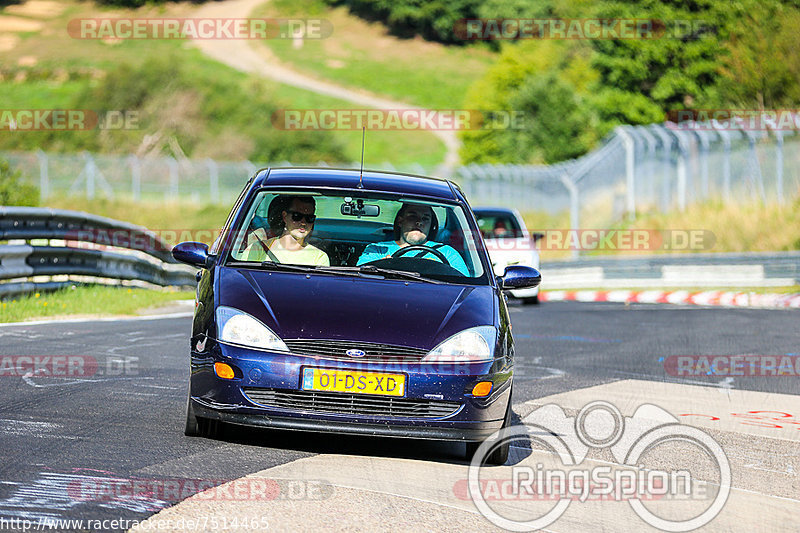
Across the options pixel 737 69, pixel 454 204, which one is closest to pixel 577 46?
pixel 737 69

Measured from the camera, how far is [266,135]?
235 feet

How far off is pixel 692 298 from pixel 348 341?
16.7 m

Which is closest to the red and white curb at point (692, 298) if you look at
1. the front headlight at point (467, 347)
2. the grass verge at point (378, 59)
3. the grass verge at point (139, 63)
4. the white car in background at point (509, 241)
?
the white car in background at point (509, 241)

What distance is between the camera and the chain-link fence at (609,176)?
2995 cm

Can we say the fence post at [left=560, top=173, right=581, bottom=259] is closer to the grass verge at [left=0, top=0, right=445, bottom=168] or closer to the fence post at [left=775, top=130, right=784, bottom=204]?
the fence post at [left=775, top=130, right=784, bottom=204]

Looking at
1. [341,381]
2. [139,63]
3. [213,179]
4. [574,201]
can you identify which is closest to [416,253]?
[341,381]

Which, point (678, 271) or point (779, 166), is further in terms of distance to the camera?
point (779, 166)

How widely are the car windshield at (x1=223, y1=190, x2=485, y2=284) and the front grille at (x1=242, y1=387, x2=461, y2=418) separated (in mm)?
1065

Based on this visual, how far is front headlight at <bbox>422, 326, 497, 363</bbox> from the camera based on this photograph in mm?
6414

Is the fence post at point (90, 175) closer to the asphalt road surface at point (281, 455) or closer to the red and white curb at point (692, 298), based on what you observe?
the red and white curb at point (692, 298)

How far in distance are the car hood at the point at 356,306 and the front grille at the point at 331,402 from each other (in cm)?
28

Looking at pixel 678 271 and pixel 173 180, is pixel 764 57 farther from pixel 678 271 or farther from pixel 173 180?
pixel 678 271

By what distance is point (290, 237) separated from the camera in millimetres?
7637

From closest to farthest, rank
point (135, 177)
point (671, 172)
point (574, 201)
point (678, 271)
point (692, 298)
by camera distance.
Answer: point (692, 298), point (678, 271), point (574, 201), point (671, 172), point (135, 177)
